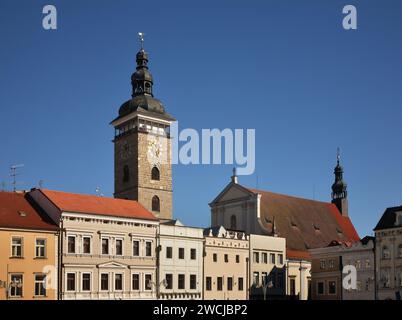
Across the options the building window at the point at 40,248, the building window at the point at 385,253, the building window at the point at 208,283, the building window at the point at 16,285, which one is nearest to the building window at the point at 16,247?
the building window at the point at 40,248

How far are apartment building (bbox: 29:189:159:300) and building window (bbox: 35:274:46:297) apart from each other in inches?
60.2

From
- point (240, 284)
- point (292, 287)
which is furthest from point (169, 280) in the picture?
point (292, 287)

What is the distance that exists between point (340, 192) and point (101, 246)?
5619 centimetres

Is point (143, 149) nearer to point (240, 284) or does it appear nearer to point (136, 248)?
point (240, 284)

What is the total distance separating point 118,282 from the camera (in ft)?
193

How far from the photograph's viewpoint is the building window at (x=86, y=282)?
2211 inches

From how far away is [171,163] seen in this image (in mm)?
83312

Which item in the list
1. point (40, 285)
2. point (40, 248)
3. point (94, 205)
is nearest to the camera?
point (40, 285)

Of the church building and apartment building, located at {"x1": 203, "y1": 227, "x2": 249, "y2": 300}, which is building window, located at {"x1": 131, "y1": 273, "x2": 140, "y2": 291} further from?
the church building

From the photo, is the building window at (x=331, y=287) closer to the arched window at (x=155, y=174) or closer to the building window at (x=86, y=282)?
the arched window at (x=155, y=174)

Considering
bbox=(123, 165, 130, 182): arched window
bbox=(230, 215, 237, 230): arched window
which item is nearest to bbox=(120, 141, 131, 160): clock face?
bbox=(123, 165, 130, 182): arched window

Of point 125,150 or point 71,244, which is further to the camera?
point 125,150

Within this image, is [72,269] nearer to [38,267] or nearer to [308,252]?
[38,267]

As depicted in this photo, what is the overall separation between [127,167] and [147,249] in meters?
21.1
